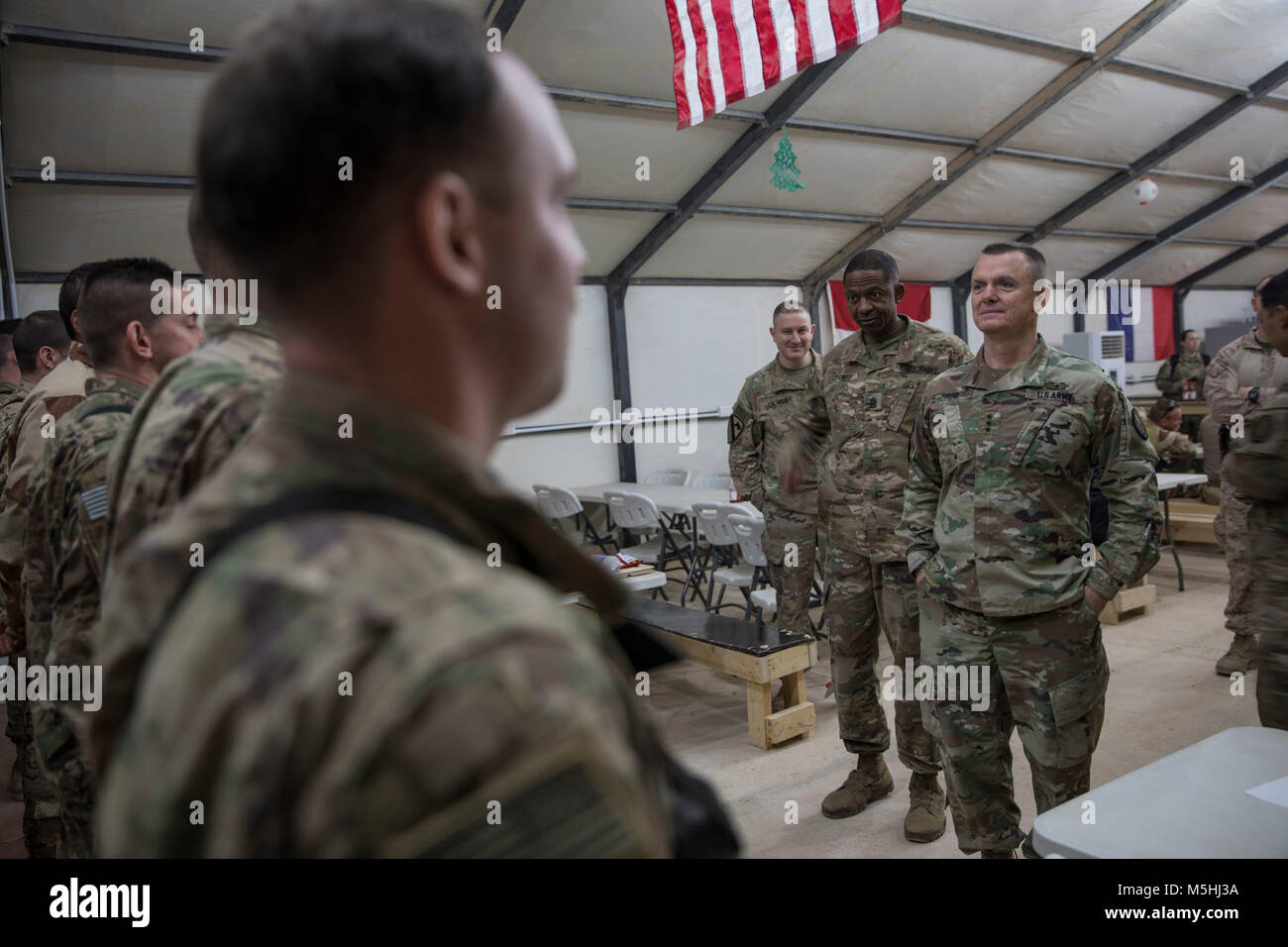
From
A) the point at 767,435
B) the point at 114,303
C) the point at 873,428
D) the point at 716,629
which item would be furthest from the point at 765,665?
the point at 114,303

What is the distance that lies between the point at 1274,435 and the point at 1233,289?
15.7 m

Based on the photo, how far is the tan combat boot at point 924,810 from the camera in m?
3.09

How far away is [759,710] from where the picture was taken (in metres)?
4.00

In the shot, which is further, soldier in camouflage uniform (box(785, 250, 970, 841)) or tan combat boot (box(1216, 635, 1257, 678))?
tan combat boot (box(1216, 635, 1257, 678))

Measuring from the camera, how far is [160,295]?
193cm

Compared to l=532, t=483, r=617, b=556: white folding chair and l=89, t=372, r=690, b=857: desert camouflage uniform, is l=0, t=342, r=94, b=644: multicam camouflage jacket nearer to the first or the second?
l=89, t=372, r=690, b=857: desert camouflage uniform

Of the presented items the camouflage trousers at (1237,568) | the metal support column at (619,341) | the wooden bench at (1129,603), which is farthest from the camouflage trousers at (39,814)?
the metal support column at (619,341)

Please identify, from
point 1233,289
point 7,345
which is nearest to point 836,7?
point 7,345

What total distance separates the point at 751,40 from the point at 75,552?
12.6 feet

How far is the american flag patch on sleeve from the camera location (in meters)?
1.76

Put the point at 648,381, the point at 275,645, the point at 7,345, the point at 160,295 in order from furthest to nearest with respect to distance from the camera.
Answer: the point at 648,381
the point at 7,345
the point at 160,295
the point at 275,645

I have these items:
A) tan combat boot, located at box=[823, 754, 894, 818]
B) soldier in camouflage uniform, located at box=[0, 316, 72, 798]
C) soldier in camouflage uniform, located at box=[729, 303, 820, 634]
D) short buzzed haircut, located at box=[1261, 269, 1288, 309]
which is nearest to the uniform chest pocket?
short buzzed haircut, located at box=[1261, 269, 1288, 309]

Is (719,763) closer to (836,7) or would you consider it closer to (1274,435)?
(1274,435)

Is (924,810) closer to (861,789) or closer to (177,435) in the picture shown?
(861,789)
